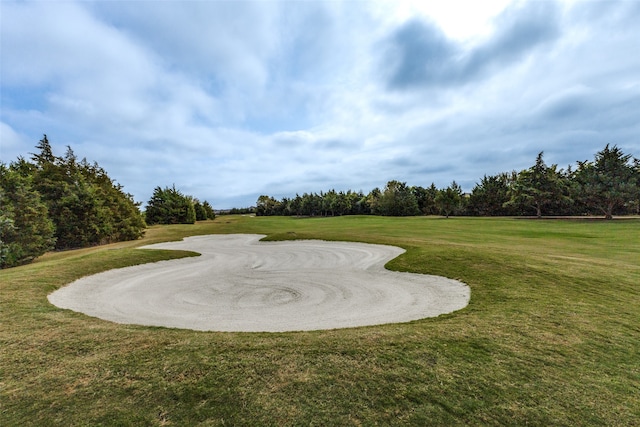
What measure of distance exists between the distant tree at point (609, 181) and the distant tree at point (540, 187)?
3948 mm

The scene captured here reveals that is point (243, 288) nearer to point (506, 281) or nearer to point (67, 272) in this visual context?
point (67, 272)

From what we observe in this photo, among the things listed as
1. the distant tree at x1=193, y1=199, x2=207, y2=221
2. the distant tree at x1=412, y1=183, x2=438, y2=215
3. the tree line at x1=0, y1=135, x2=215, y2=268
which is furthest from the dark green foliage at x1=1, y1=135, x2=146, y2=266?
the distant tree at x1=412, y1=183, x2=438, y2=215

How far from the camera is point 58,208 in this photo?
24.3 metres

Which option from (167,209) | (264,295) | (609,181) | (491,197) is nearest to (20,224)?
(264,295)

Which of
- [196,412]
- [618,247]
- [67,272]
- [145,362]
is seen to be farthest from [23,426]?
[618,247]

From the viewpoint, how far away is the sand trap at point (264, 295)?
661 centimetres

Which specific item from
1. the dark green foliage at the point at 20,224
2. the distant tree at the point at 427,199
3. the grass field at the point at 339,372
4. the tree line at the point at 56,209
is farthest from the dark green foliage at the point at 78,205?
the distant tree at the point at 427,199

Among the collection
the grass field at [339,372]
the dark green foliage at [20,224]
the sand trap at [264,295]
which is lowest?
the sand trap at [264,295]

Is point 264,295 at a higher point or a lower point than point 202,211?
lower

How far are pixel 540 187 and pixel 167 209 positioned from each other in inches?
2698

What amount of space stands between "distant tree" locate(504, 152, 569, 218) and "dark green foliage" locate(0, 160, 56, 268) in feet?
200

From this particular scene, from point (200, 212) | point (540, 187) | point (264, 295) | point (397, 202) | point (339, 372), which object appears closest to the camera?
point (339, 372)

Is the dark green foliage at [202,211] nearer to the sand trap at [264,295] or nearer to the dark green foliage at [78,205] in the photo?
the dark green foliage at [78,205]

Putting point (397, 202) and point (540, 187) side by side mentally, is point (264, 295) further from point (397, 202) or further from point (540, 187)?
point (397, 202)
